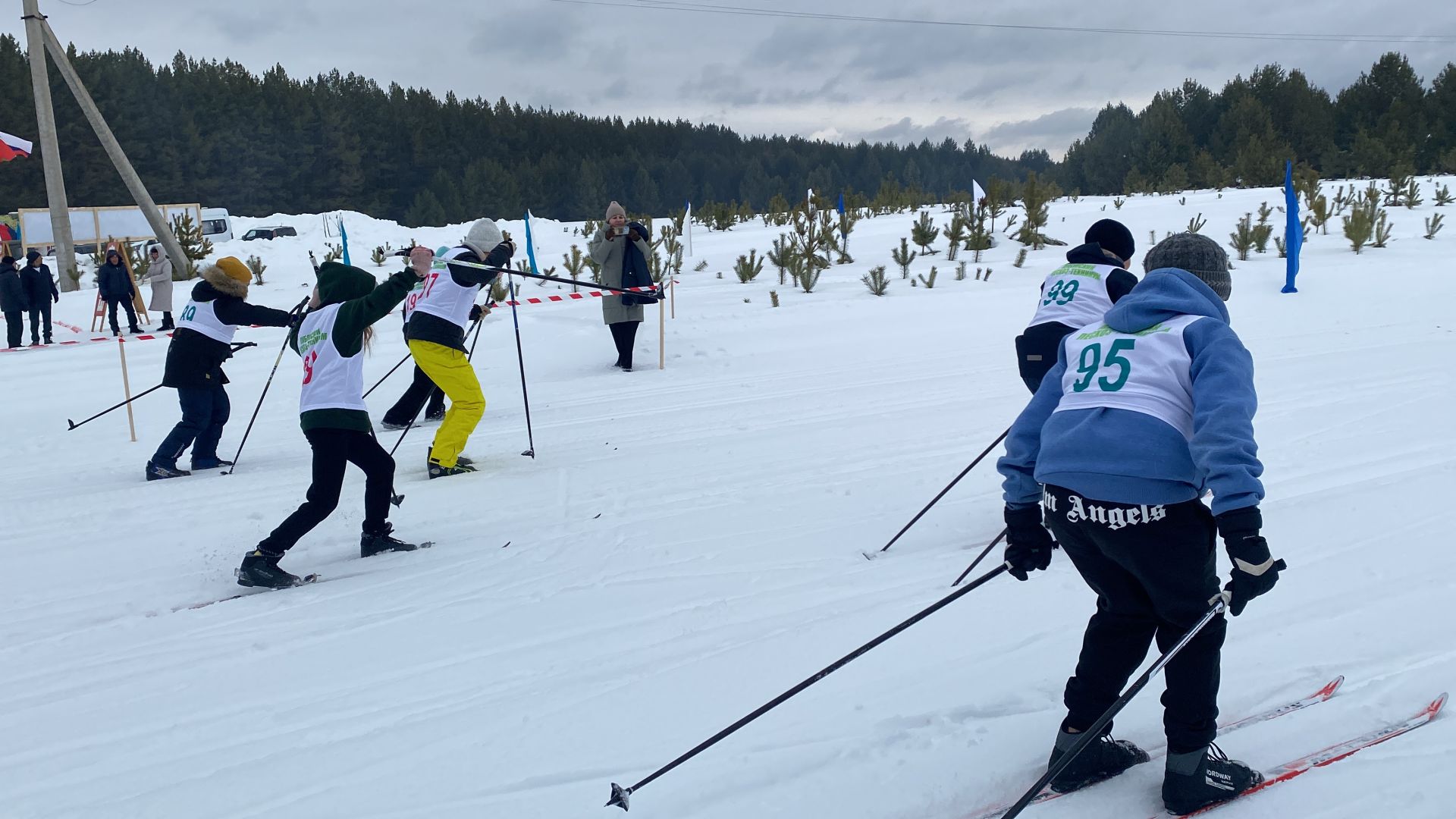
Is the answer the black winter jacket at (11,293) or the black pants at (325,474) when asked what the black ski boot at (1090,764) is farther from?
the black winter jacket at (11,293)

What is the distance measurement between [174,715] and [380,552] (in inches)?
67.8

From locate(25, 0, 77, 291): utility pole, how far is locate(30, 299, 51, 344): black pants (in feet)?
11.5

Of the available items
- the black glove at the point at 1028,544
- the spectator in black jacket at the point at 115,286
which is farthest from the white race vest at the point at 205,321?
the spectator in black jacket at the point at 115,286

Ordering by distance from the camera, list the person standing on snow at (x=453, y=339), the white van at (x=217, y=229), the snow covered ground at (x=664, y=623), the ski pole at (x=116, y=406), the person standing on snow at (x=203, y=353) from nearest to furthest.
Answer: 1. the snow covered ground at (x=664, y=623)
2. the person standing on snow at (x=453, y=339)
3. the person standing on snow at (x=203, y=353)
4. the ski pole at (x=116, y=406)
5. the white van at (x=217, y=229)

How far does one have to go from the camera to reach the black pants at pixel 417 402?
7984 mm

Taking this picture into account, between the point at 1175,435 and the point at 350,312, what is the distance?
389 centimetres

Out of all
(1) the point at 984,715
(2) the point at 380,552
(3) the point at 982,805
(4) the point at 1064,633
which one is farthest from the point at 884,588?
(2) the point at 380,552

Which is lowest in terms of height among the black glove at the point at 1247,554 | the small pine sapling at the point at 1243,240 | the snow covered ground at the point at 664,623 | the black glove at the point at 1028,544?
the snow covered ground at the point at 664,623

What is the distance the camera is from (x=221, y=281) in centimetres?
691

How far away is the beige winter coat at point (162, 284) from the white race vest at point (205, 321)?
918 cm

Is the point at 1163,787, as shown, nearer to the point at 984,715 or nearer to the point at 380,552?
the point at 984,715

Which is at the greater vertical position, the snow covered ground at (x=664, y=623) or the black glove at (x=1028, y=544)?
the black glove at (x=1028, y=544)

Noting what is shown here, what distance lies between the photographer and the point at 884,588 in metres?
4.38

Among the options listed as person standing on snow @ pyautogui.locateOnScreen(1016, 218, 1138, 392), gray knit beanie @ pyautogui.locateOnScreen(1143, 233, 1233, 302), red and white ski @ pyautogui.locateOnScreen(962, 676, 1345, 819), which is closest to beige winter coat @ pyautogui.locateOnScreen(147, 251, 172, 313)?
person standing on snow @ pyautogui.locateOnScreen(1016, 218, 1138, 392)
